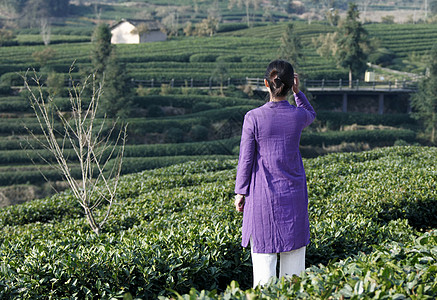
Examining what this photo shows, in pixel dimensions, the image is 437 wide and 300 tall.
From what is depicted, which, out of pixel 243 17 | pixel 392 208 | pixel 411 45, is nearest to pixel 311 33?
pixel 411 45

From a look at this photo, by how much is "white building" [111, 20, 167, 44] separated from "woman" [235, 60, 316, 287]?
187 feet

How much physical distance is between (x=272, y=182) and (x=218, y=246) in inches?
51.6

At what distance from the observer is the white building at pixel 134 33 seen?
59.3m

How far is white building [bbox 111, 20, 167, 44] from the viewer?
59344mm

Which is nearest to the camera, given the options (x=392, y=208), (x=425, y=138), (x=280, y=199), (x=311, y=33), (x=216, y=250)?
(x=280, y=199)

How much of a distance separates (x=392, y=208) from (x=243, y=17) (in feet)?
312

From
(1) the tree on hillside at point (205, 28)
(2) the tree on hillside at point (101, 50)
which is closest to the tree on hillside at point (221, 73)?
(2) the tree on hillside at point (101, 50)

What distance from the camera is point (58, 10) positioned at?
9162 cm

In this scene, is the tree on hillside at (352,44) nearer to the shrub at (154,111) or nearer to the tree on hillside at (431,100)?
the tree on hillside at (431,100)

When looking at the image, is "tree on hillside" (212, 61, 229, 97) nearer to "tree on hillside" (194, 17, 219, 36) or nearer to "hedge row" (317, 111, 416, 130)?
"hedge row" (317, 111, 416, 130)

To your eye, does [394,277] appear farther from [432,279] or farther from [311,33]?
[311,33]

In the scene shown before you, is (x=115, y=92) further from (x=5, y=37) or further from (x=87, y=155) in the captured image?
(x=5, y=37)

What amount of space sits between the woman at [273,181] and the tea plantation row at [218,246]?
351mm

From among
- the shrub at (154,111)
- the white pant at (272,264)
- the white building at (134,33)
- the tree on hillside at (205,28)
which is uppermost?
the tree on hillside at (205,28)
